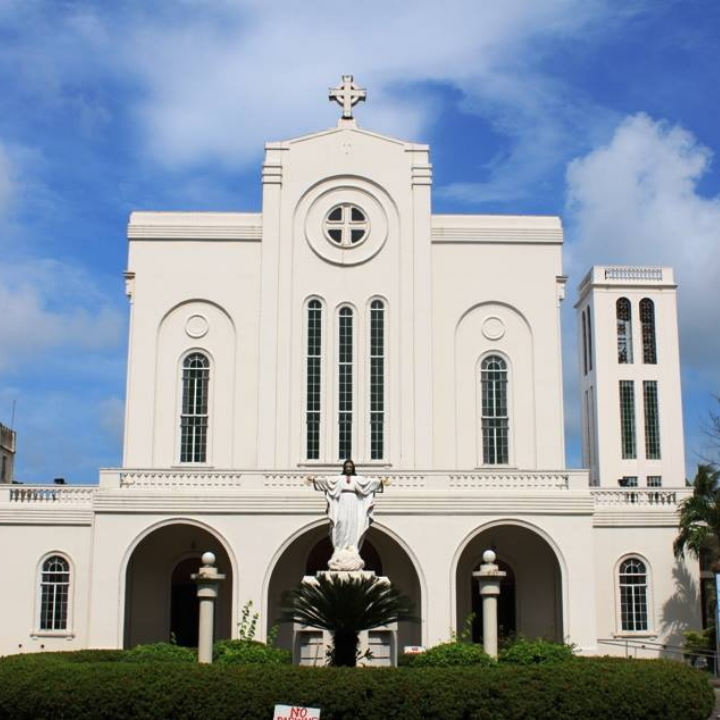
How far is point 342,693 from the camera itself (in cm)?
1491

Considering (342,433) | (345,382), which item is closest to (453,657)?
(342,433)

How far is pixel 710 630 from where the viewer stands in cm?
2798

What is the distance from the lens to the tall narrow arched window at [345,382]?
30.4 meters

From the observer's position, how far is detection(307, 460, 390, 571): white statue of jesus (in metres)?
19.4

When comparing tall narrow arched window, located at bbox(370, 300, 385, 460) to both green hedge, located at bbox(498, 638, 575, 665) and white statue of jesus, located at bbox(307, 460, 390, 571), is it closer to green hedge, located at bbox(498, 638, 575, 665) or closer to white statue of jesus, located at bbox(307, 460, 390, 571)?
green hedge, located at bbox(498, 638, 575, 665)

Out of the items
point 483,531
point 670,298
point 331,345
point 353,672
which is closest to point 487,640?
point 353,672

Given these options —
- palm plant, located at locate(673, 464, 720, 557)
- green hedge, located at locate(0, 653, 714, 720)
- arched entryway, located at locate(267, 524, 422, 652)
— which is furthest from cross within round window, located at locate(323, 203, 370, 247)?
green hedge, located at locate(0, 653, 714, 720)

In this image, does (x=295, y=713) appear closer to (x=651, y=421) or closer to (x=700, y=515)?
(x=700, y=515)

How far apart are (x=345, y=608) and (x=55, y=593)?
14.6 m

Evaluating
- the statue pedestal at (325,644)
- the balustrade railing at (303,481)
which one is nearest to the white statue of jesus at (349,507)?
the statue pedestal at (325,644)

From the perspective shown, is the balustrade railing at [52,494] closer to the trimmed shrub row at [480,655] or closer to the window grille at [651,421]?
the trimmed shrub row at [480,655]

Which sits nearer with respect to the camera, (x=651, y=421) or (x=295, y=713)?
(x=295, y=713)

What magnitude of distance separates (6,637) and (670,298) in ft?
80.8

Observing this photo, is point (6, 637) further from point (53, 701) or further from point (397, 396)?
point (53, 701)
